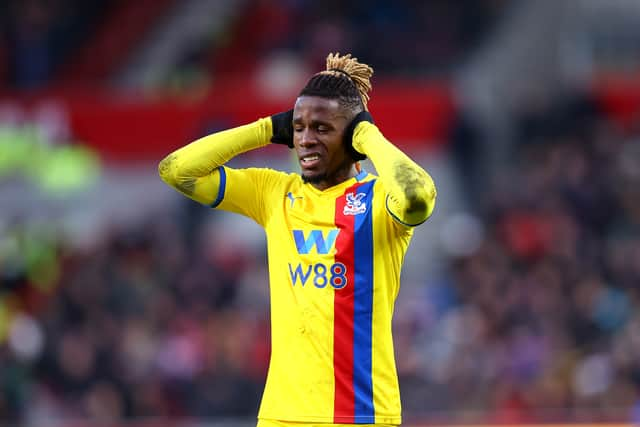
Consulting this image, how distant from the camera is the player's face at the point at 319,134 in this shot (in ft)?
15.1

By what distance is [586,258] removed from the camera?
1162cm

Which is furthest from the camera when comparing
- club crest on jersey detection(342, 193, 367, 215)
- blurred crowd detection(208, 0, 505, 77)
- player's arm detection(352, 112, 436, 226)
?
blurred crowd detection(208, 0, 505, 77)

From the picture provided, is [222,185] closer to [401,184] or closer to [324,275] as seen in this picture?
[324,275]

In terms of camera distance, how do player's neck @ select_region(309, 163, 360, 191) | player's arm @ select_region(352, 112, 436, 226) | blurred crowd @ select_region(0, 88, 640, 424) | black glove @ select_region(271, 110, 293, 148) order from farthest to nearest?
1. blurred crowd @ select_region(0, 88, 640, 424)
2. black glove @ select_region(271, 110, 293, 148)
3. player's neck @ select_region(309, 163, 360, 191)
4. player's arm @ select_region(352, 112, 436, 226)

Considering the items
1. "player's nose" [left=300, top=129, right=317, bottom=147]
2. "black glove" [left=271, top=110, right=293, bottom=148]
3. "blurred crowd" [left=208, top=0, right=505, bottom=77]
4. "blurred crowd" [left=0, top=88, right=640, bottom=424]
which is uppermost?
"blurred crowd" [left=208, top=0, right=505, bottom=77]

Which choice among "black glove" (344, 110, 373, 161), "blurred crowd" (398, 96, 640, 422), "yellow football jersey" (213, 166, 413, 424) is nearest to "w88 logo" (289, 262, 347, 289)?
"yellow football jersey" (213, 166, 413, 424)

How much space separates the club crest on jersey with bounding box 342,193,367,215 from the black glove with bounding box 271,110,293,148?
394mm

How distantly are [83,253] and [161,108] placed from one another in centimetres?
206

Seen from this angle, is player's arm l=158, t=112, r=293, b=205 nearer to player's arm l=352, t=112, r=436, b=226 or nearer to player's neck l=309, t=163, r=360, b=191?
player's neck l=309, t=163, r=360, b=191

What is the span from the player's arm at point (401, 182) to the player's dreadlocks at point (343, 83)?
209 millimetres

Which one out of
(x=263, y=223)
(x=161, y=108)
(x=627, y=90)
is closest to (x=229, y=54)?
(x=161, y=108)

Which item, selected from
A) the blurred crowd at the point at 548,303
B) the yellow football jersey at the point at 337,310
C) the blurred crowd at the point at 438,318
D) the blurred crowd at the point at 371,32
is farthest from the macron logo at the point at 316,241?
the blurred crowd at the point at 371,32

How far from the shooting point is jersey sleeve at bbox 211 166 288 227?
4.88 metres

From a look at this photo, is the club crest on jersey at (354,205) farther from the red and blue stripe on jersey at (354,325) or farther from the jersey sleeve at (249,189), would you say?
the jersey sleeve at (249,189)
